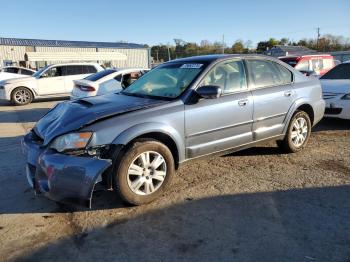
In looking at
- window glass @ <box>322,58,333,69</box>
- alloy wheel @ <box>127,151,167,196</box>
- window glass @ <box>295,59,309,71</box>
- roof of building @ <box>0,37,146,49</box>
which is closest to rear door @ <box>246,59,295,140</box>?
alloy wheel @ <box>127,151,167,196</box>

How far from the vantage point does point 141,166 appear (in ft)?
13.0

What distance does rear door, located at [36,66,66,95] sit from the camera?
1456 centimetres

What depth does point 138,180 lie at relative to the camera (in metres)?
3.95

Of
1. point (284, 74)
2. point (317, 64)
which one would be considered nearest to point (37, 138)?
point (284, 74)

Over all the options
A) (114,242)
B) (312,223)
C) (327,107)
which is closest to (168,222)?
(114,242)

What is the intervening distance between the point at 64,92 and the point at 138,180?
12.1 m

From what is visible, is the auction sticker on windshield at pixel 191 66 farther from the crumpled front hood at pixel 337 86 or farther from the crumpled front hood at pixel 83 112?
the crumpled front hood at pixel 337 86

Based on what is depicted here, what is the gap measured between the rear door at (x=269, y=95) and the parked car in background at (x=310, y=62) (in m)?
7.94

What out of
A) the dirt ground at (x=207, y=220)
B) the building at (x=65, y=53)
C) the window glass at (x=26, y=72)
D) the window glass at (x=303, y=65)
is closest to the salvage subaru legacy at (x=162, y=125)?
the dirt ground at (x=207, y=220)

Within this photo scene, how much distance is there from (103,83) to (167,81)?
5.30 meters

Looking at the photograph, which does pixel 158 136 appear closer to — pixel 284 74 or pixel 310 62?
pixel 284 74

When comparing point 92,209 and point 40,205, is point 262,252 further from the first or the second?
point 40,205

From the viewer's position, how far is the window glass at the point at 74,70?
15.1m

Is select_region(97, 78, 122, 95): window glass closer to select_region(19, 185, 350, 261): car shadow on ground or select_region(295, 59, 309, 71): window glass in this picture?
select_region(19, 185, 350, 261): car shadow on ground
